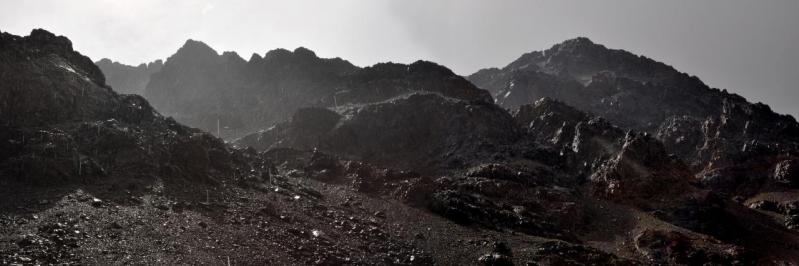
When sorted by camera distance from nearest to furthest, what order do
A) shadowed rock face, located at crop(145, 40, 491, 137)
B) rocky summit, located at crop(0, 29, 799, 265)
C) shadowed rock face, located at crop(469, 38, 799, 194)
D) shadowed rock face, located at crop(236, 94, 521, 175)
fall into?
rocky summit, located at crop(0, 29, 799, 265), shadowed rock face, located at crop(236, 94, 521, 175), shadowed rock face, located at crop(469, 38, 799, 194), shadowed rock face, located at crop(145, 40, 491, 137)

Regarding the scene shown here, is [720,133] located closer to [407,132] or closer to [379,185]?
[407,132]

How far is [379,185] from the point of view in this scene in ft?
314

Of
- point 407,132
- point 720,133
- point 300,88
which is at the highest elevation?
point 300,88

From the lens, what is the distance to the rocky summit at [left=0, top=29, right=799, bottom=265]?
5728 cm

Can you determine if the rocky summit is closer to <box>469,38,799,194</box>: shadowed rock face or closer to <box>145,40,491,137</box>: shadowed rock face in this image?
<box>469,38,799,194</box>: shadowed rock face

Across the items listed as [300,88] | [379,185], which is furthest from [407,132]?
[300,88]

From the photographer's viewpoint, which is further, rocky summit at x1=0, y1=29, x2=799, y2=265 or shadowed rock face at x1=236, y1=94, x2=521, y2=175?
shadowed rock face at x1=236, y1=94, x2=521, y2=175

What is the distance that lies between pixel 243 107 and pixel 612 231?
461ft

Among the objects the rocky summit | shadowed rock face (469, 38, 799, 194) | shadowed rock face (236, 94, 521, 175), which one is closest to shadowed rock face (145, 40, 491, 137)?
the rocky summit

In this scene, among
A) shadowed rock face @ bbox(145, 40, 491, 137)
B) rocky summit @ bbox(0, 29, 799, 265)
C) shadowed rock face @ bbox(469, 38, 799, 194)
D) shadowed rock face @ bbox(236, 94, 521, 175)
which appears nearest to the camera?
rocky summit @ bbox(0, 29, 799, 265)

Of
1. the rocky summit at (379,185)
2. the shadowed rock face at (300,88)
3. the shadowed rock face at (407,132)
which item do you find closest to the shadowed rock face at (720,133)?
the rocky summit at (379,185)

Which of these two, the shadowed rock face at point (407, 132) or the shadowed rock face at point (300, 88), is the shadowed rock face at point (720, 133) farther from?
the shadowed rock face at point (300, 88)

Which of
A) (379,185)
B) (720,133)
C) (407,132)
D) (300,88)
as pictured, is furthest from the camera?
(300,88)

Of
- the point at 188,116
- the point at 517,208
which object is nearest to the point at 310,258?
the point at 517,208
